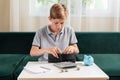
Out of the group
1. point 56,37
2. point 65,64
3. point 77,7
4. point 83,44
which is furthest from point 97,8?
point 65,64

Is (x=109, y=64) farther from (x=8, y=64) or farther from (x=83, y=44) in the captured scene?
(x=8, y=64)

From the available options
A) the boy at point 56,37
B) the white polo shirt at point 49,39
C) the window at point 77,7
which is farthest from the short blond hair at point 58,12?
the window at point 77,7

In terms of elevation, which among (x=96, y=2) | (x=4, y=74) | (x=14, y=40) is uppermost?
(x=96, y=2)

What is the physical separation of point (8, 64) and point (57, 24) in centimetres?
83

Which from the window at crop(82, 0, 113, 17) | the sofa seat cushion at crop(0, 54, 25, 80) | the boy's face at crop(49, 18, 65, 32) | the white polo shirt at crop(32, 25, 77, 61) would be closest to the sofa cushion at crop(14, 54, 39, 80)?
the sofa seat cushion at crop(0, 54, 25, 80)

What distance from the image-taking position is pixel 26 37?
320cm

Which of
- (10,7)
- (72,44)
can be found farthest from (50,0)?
(72,44)

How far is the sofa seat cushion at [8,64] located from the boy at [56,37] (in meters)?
0.37

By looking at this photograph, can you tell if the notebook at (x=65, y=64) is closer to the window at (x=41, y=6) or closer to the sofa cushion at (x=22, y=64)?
the sofa cushion at (x=22, y=64)

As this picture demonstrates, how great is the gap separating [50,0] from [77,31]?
607 millimetres

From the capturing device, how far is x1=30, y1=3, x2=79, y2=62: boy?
6.81 feet

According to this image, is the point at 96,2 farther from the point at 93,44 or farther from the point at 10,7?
the point at 10,7

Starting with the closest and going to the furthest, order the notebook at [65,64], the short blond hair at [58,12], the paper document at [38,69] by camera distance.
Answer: the paper document at [38,69] < the notebook at [65,64] < the short blond hair at [58,12]

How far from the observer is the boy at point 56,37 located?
2.07 metres
